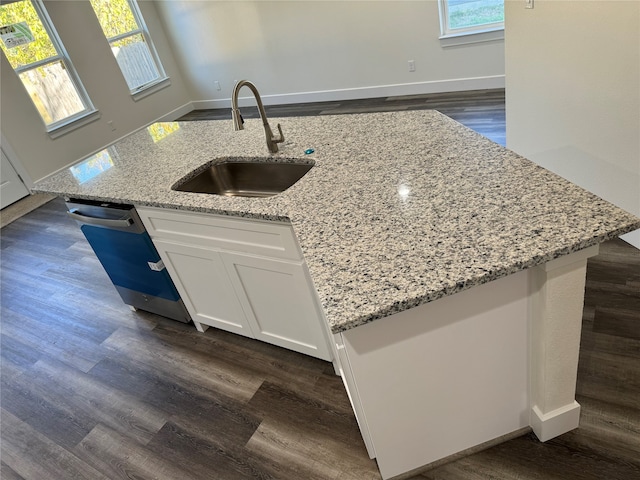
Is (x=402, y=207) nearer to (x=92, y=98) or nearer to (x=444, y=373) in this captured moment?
(x=444, y=373)

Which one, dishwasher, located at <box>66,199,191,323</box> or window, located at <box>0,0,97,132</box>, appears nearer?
dishwasher, located at <box>66,199,191,323</box>

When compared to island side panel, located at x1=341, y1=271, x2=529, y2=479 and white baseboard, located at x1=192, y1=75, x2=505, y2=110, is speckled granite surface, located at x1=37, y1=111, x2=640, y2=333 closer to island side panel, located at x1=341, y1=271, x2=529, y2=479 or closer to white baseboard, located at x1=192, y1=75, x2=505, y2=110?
island side panel, located at x1=341, y1=271, x2=529, y2=479

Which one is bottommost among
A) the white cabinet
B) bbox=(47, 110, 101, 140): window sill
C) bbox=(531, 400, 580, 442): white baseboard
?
bbox=(531, 400, 580, 442): white baseboard

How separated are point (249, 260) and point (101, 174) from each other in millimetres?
1037

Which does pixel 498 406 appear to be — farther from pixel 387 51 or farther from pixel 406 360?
pixel 387 51

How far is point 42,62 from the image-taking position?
4.93 meters

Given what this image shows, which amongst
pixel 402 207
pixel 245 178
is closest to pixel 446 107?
pixel 245 178

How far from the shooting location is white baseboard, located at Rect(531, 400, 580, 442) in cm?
144

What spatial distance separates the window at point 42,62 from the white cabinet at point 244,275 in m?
4.12

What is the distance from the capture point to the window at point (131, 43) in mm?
5633

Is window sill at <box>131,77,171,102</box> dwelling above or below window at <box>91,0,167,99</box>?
below

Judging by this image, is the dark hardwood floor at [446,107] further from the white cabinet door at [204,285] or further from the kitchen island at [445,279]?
the white cabinet door at [204,285]

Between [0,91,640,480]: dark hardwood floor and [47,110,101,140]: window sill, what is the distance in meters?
3.08

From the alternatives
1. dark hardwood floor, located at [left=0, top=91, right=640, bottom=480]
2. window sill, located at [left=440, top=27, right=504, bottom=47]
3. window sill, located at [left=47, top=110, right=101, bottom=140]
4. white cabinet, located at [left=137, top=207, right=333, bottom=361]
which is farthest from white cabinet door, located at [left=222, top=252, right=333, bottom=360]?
window sill, located at [left=47, top=110, right=101, bottom=140]
